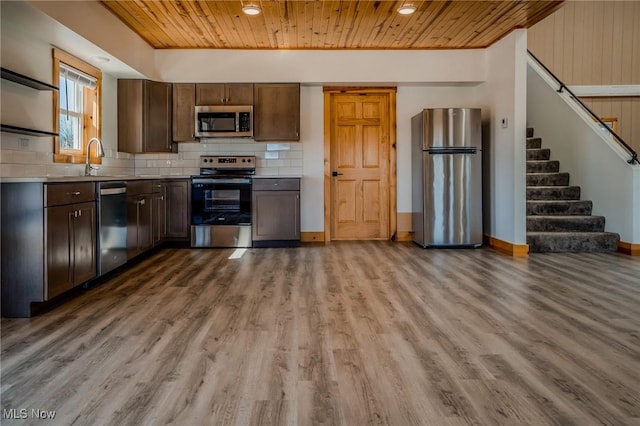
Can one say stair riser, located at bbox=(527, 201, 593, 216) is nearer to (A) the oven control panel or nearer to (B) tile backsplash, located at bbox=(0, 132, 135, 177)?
(A) the oven control panel

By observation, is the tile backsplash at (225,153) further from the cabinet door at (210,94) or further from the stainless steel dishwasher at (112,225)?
the stainless steel dishwasher at (112,225)

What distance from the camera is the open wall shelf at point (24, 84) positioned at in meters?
3.44

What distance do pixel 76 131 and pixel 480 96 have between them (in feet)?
16.2

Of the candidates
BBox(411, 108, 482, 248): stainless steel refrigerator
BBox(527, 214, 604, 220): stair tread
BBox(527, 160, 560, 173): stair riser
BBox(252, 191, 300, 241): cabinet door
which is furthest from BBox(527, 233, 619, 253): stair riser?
BBox(252, 191, 300, 241): cabinet door

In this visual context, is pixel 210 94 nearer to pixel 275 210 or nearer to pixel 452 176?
pixel 275 210

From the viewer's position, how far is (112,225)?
4.01 meters

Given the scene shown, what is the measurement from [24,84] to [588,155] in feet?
20.7

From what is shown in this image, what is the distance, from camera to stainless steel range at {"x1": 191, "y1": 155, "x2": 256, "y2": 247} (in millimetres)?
5867

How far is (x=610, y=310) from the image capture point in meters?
3.09

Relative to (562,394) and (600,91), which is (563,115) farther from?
(562,394)


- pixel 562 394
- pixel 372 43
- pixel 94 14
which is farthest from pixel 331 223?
pixel 562 394

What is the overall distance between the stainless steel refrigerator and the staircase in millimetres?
735

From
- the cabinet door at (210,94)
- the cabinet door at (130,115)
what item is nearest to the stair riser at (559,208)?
the cabinet door at (210,94)

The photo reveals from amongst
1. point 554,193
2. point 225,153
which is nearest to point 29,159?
point 225,153
